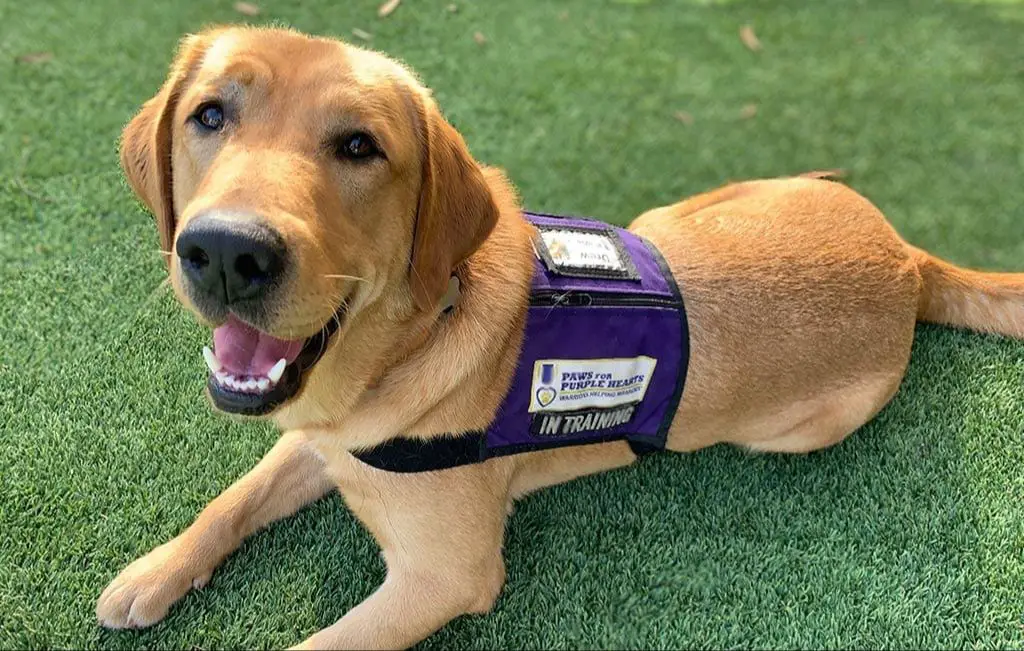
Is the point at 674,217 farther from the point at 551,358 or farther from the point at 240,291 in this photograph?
the point at 240,291

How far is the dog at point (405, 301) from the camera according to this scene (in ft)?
6.69

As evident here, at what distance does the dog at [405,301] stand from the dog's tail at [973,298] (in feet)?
0.04

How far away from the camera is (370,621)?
2602 millimetres

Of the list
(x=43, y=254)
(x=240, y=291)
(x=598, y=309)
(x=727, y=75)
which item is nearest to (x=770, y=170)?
(x=727, y=75)

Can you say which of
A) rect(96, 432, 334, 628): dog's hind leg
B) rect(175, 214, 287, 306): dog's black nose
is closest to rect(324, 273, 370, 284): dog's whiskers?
rect(175, 214, 287, 306): dog's black nose

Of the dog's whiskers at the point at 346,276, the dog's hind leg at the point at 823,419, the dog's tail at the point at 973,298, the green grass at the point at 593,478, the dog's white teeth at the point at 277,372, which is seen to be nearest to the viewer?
the dog's whiskers at the point at 346,276

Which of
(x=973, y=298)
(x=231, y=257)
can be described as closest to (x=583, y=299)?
(x=231, y=257)

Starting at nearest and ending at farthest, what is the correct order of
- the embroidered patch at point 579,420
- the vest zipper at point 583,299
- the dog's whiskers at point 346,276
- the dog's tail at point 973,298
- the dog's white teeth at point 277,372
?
the dog's whiskers at point 346,276 → the dog's white teeth at point 277,372 → the vest zipper at point 583,299 → the embroidered patch at point 579,420 → the dog's tail at point 973,298

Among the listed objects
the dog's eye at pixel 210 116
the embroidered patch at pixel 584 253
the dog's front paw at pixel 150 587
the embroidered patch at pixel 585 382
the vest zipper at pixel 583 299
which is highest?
the dog's eye at pixel 210 116

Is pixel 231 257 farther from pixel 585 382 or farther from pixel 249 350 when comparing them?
pixel 585 382

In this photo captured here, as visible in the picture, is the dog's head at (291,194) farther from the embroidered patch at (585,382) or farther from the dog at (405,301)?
the embroidered patch at (585,382)

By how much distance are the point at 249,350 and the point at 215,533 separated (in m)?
1.05

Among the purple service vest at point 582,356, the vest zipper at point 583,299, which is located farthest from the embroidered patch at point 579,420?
the vest zipper at point 583,299

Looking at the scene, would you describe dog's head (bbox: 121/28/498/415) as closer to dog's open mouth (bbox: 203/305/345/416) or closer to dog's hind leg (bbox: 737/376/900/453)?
dog's open mouth (bbox: 203/305/345/416)
